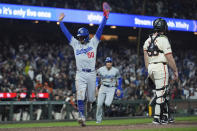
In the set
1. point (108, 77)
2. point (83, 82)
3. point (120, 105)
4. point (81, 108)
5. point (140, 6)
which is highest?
point (140, 6)

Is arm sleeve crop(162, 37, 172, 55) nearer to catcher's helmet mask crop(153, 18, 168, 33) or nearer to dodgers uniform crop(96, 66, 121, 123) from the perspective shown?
catcher's helmet mask crop(153, 18, 168, 33)

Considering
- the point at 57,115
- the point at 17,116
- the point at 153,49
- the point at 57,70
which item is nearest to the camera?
the point at 153,49

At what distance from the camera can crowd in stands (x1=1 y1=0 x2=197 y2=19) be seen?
976 inches

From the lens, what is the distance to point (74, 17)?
2383 cm

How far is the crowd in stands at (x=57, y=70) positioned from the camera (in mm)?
17625

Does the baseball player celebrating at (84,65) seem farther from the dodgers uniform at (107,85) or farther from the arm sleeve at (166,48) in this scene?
the dodgers uniform at (107,85)

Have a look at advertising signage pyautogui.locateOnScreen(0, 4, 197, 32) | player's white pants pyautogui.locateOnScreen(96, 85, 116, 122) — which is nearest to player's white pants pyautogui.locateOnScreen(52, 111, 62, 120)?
player's white pants pyautogui.locateOnScreen(96, 85, 116, 122)

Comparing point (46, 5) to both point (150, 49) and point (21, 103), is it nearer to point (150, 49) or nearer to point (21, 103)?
point (21, 103)

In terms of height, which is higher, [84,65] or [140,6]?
[140,6]

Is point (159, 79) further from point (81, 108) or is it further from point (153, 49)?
point (81, 108)

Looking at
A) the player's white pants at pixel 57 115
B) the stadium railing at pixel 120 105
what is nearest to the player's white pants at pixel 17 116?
the stadium railing at pixel 120 105

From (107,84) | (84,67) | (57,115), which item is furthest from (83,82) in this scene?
(57,115)

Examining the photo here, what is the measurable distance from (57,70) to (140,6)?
9732 mm

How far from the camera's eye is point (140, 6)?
2781 cm
